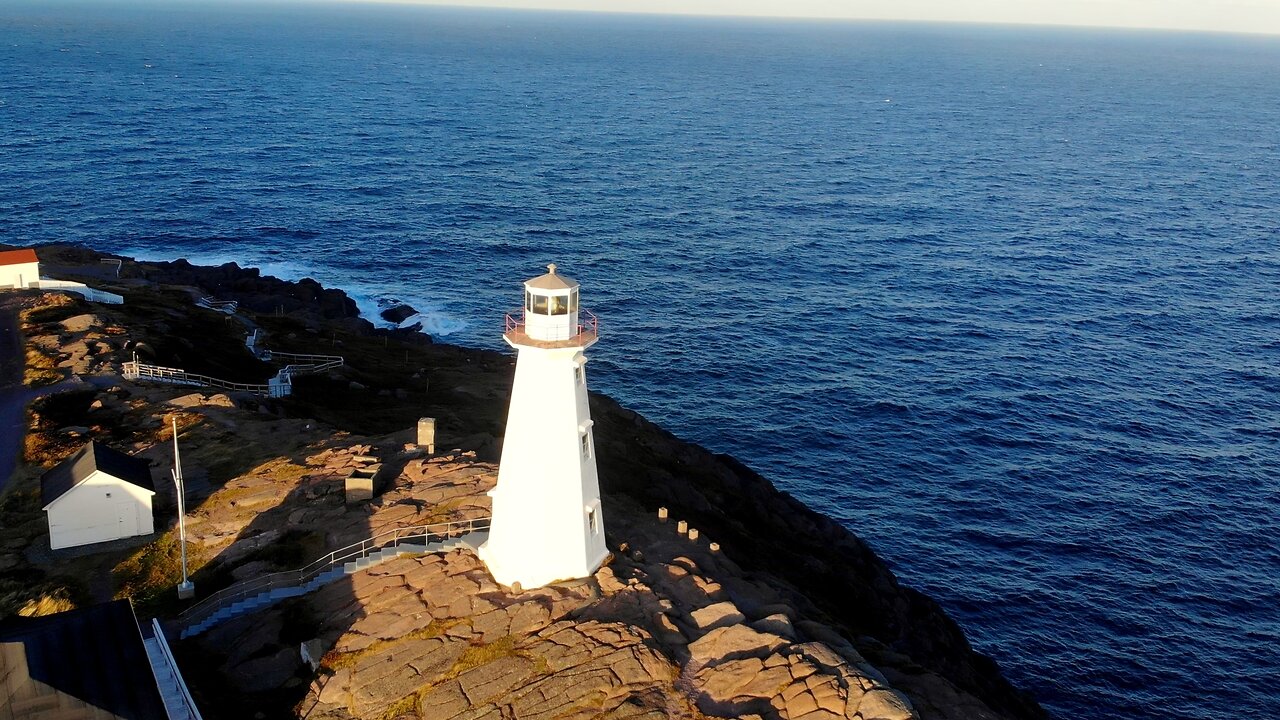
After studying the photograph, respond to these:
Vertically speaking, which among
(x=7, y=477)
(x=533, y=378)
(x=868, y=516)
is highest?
(x=533, y=378)

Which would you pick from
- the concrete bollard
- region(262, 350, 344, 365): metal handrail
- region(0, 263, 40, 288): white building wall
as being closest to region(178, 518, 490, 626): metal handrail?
the concrete bollard

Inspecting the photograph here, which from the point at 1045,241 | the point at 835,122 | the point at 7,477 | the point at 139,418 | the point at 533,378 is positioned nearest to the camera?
the point at 533,378

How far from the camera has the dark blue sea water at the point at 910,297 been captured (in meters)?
57.1

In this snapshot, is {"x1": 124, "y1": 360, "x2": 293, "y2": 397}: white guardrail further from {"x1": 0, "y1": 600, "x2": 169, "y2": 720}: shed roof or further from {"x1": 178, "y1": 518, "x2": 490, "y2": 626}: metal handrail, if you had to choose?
{"x1": 0, "y1": 600, "x2": 169, "y2": 720}: shed roof

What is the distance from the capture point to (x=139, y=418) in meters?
47.1

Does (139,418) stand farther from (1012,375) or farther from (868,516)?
(1012,375)

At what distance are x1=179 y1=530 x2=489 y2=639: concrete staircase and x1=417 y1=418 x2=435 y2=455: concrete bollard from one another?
28.4ft

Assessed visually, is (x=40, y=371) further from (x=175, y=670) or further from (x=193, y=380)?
(x=175, y=670)

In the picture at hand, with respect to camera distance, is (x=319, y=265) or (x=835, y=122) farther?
(x=835, y=122)

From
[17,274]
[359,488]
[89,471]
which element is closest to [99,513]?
[89,471]

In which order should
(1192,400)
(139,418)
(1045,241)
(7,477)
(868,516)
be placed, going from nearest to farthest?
(7,477)
(139,418)
(868,516)
(1192,400)
(1045,241)

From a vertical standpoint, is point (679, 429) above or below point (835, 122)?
below

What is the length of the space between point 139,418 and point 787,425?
42.0 metres

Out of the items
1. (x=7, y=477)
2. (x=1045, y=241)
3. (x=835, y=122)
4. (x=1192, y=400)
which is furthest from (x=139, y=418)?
(x=835, y=122)
